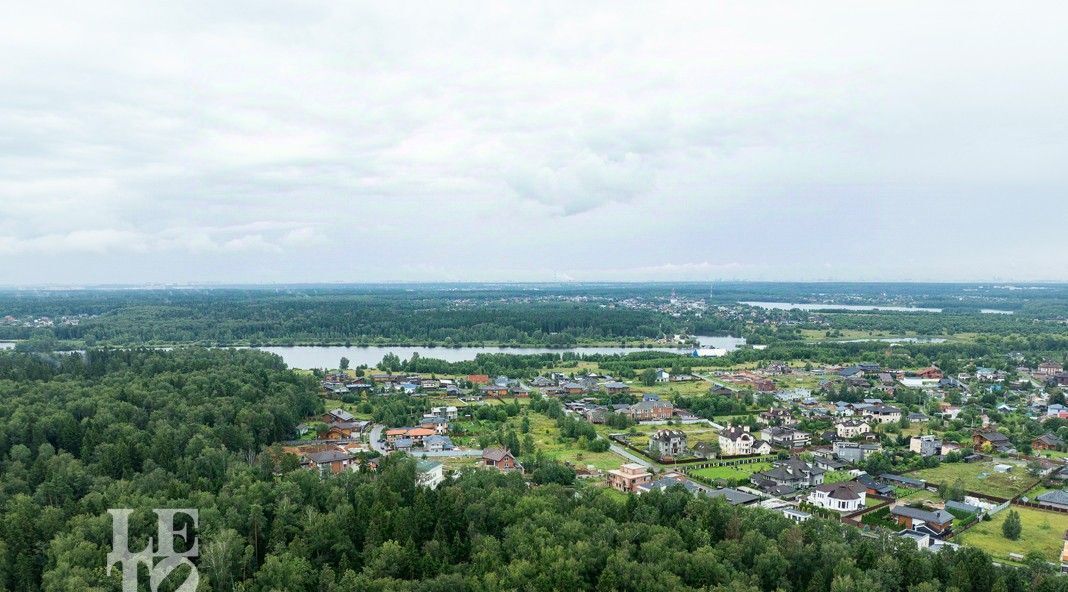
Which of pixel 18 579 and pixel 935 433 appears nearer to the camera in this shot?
pixel 18 579

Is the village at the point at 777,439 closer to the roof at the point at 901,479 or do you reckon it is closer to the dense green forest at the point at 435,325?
the roof at the point at 901,479

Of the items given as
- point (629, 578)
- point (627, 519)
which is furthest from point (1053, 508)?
point (629, 578)

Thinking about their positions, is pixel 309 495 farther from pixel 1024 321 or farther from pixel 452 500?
pixel 1024 321

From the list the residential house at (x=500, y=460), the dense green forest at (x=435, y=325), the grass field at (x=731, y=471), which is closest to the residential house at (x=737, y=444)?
the grass field at (x=731, y=471)

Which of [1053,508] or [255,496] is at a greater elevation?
[255,496]

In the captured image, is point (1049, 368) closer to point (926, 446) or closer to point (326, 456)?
point (926, 446)
